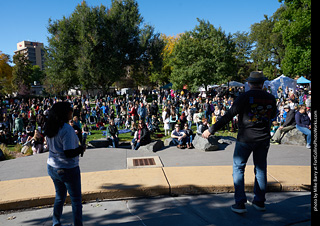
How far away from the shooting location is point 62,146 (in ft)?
9.23

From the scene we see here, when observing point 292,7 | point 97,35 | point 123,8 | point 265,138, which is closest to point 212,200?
point 265,138

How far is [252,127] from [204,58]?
27.9 metres

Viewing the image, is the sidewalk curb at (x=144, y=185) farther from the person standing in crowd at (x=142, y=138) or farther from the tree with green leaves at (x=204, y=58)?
the tree with green leaves at (x=204, y=58)

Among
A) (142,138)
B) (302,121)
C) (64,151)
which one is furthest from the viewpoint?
(142,138)

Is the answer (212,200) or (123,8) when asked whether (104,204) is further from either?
(123,8)

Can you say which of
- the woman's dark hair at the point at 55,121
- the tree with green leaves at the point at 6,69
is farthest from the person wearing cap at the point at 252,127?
the tree with green leaves at the point at 6,69

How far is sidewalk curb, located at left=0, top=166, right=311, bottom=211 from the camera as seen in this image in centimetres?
408

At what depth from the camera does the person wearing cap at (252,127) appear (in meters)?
3.22

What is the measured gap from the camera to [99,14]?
33.5m

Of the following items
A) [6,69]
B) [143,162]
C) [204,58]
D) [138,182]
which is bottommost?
[143,162]

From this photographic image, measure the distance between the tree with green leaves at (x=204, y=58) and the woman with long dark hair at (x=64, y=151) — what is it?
89.5ft

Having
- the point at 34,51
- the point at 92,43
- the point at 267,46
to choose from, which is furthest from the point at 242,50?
the point at 34,51

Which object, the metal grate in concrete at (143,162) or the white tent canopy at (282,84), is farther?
the white tent canopy at (282,84)

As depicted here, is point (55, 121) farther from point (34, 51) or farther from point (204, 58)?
point (34, 51)
